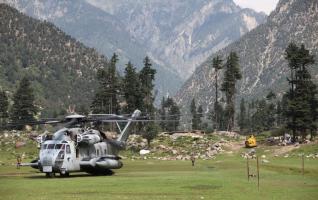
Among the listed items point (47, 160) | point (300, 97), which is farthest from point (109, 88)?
point (47, 160)

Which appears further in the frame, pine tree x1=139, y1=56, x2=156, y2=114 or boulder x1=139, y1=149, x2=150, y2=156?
pine tree x1=139, y1=56, x2=156, y2=114

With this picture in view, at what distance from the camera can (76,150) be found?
1941 inches

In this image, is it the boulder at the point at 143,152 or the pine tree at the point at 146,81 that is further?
the pine tree at the point at 146,81

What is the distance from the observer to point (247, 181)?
4153 cm

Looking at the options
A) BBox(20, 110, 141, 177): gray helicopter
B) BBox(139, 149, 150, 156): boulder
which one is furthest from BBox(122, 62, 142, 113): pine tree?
BBox(20, 110, 141, 177): gray helicopter

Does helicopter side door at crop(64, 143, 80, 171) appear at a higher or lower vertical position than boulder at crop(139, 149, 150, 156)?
higher

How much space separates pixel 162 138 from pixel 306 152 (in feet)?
126

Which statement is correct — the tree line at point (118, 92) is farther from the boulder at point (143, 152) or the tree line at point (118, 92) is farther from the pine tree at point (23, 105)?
the boulder at point (143, 152)

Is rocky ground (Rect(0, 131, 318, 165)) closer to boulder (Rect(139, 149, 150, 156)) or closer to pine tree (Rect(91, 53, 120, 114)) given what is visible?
boulder (Rect(139, 149, 150, 156))

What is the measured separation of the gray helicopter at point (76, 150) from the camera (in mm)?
46844

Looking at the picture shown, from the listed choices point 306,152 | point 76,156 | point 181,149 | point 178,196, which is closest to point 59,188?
point 178,196

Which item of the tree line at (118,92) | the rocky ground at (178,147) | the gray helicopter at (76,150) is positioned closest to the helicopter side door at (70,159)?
the gray helicopter at (76,150)

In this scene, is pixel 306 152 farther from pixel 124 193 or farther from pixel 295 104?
pixel 124 193

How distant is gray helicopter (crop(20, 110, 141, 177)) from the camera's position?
46.8 meters
